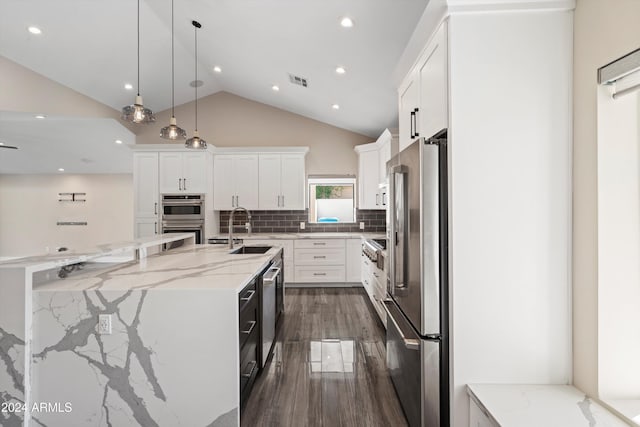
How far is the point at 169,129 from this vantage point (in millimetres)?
2953

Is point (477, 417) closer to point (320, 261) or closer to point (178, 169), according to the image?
point (320, 261)

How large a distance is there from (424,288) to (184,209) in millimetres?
4542

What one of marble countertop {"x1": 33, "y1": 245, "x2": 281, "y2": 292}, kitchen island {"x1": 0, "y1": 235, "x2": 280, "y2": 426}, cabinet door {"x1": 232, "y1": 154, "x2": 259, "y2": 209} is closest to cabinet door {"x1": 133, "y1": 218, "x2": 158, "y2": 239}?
cabinet door {"x1": 232, "y1": 154, "x2": 259, "y2": 209}

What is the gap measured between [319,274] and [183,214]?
246cm

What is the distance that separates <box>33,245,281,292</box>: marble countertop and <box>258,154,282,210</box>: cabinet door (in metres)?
2.74

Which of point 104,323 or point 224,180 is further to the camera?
point 224,180

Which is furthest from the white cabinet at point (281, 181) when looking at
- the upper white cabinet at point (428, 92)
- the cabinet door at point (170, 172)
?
the upper white cabinet at point (428, 92)

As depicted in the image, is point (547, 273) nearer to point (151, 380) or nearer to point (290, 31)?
point (151, 380)

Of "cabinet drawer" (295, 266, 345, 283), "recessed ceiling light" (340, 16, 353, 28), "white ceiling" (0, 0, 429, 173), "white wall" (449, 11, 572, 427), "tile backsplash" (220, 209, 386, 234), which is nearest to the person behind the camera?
"white wall" (449, 11, 572, 427)

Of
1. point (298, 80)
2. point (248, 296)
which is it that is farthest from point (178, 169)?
point (248, 296)

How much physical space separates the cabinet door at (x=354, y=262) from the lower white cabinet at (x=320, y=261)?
8 cm

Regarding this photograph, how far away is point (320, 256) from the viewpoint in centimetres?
518

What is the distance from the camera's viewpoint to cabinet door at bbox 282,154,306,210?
5406 mm

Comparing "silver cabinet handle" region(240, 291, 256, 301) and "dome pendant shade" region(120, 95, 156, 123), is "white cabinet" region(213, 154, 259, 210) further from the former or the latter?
"silver cabinet handle" region(240, 291, 256, 301)
